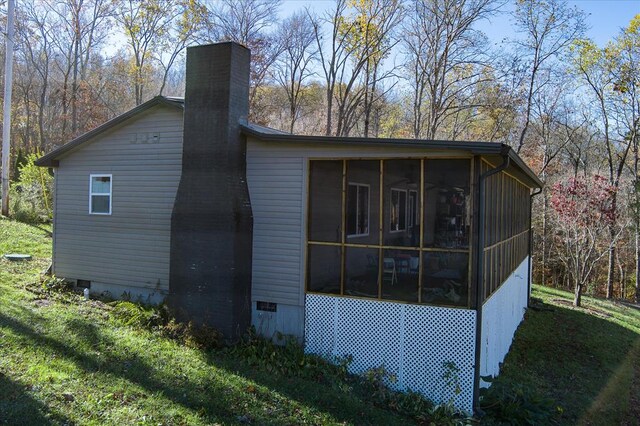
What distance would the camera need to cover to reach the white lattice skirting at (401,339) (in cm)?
667

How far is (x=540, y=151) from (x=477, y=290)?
24.2m

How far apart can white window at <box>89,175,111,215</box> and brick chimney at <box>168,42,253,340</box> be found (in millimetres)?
2490

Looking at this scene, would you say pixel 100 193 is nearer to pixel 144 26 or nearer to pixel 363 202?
pixel 363 202

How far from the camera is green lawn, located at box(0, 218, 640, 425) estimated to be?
207 inches

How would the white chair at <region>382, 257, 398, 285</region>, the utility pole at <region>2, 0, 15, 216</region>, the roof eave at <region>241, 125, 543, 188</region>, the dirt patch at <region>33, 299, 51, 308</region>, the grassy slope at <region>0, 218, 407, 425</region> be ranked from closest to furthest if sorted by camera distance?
the grassy slope at <region>0, 218, 407, 425</region>
the roof eave at <region>241, 125, 543, 188</region>
the white chair at <region>382, 257, 398, 285</region>
the dirt patch at <region>33, 299, 51, 308</region>
the utility pole at <region>2, 0, 15, 216</region>

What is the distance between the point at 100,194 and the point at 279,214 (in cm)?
419

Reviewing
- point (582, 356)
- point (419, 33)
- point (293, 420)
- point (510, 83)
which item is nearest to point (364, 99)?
point (419, 33)

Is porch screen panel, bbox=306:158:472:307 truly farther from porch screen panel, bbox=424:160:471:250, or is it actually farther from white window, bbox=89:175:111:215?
white window, bbox=89:175:111:215

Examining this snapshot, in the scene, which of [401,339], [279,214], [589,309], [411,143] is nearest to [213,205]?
[279,214]

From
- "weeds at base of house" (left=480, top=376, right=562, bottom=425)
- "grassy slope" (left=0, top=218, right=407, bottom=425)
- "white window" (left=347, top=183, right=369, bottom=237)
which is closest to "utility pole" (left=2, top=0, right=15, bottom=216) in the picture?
"grassy slope" (left=0, top=218, right=407, bottom=425)

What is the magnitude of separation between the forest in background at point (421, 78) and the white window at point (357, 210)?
1573 cm

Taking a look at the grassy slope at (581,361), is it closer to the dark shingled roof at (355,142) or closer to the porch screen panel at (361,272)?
the porch screen panel at (361,272)

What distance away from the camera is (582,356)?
10750 millimetres

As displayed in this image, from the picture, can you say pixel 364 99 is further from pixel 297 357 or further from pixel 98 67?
pixel 297 357
